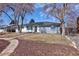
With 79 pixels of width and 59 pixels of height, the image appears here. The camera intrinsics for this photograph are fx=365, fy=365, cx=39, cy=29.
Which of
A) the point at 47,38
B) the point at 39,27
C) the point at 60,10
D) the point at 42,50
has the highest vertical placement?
the point at 60,10

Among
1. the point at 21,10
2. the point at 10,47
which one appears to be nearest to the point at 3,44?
the point at 10,47

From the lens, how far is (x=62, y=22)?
3658 millimetres

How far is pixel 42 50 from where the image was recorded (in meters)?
3.62

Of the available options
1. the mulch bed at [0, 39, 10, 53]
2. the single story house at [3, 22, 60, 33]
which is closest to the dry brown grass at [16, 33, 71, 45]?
the single story house at [3, 22, 60, 33]

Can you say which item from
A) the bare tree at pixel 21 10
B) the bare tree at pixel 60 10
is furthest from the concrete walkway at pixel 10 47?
the bare tree at pixel 60 10

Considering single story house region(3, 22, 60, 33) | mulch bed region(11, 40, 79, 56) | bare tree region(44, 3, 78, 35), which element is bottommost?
mulch bed region(11, 40, 79, 56)

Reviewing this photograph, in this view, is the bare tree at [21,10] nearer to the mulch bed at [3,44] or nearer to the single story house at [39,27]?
the single story house at [39,27]

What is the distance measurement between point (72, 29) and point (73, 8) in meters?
0.21

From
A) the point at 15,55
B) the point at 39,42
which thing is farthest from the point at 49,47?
the point at 15,55

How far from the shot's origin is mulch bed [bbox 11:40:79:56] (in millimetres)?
3617

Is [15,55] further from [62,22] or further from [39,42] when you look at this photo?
[62,22]

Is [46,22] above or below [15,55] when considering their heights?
above

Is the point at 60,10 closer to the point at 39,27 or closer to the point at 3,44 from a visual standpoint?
the point at 39,27

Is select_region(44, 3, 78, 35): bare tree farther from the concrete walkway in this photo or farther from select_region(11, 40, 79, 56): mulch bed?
the concrete walkway
